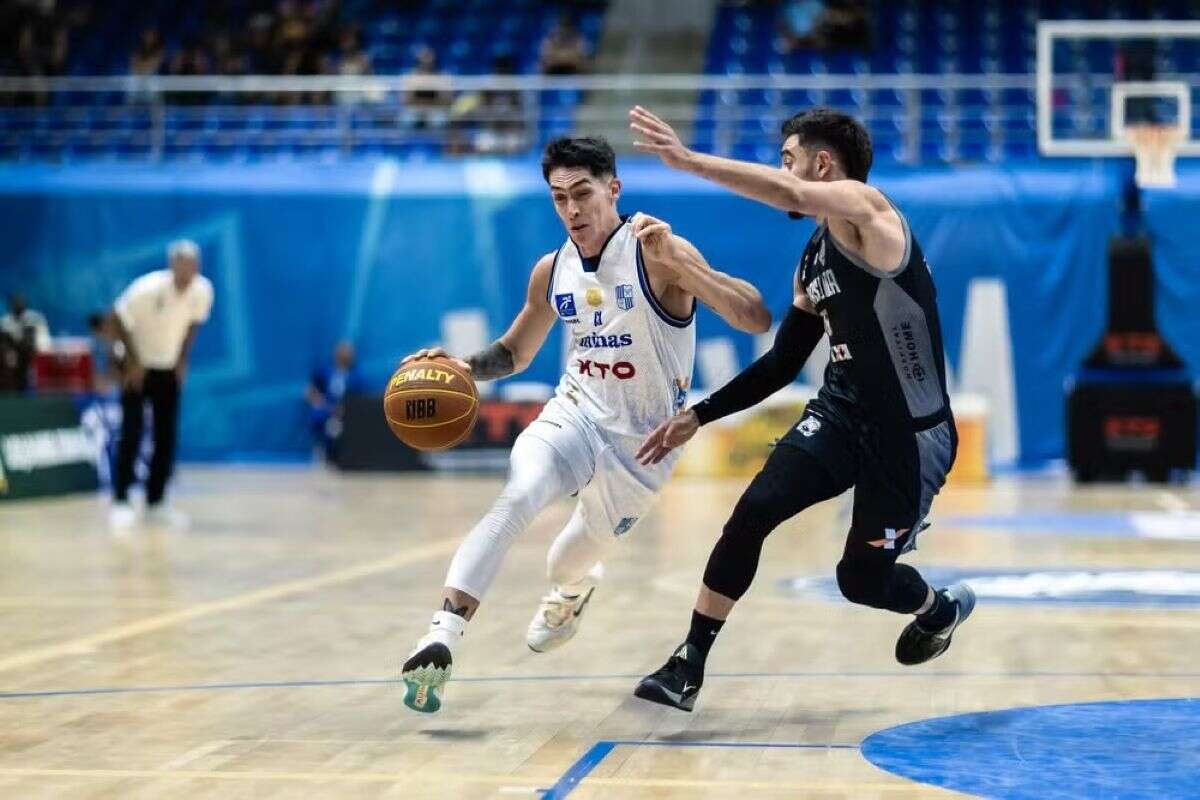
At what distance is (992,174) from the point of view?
19.8 meters

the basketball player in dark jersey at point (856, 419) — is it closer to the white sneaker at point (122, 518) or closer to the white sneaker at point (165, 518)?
the white sneaker at point (122, 518)

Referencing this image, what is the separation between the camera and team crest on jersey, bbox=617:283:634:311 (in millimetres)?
6559

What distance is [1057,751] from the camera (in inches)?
213

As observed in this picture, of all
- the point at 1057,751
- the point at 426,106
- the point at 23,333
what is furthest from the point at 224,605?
the point at 426,106

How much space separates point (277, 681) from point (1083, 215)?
14.6m

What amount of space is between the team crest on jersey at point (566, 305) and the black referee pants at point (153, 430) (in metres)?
7.88

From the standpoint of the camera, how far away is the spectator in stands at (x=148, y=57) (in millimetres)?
24188

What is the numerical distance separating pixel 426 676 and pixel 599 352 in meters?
1.44

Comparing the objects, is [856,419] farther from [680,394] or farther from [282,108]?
[282,108]

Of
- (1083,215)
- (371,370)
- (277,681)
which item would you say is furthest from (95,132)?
(277,681)

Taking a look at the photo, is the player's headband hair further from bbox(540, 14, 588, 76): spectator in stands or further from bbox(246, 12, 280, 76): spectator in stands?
bbox(246, 12, 280, 76): spectator in stands

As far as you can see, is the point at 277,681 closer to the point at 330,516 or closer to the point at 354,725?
the point at 354,725

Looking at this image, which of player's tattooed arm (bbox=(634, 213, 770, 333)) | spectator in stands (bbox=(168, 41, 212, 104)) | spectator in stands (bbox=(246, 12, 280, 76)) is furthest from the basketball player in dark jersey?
spectator in stands (bbox=(246, 12, 280, 76))

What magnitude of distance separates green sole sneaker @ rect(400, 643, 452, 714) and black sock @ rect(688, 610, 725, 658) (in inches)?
33.7
